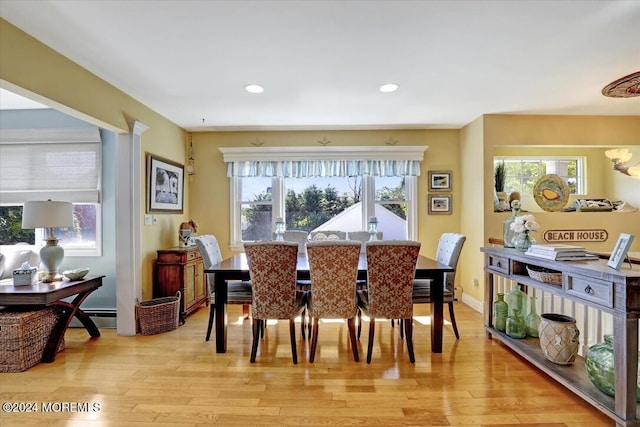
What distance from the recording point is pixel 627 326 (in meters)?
1.63

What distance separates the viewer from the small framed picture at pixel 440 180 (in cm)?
445

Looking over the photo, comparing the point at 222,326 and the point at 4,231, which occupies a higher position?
the point at 4,231

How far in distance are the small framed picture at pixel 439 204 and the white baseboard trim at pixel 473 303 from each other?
3.85 feet

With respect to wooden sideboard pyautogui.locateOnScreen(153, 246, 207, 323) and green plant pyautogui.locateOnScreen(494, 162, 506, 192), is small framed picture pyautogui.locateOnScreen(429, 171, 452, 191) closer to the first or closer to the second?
green plant pyautogui.locateOnScreen(494, 162, 506, 192)

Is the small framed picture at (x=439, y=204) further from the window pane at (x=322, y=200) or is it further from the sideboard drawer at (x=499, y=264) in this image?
the sideboard drawer at (x=499, y=264)

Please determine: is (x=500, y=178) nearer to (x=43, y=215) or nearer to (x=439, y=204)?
(x=439, y=204)

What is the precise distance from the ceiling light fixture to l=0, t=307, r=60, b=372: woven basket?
506 cm

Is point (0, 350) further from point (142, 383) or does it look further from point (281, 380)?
point (281, 380)

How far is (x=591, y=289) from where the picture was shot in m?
1.84

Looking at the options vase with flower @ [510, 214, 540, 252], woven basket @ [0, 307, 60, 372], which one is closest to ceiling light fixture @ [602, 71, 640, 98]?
vase with flower @ [510, 214, 540, 252]

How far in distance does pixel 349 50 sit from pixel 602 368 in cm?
259

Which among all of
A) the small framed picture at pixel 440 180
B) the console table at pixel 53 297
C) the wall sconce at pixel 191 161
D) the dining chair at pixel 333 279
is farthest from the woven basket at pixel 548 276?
the wall sconce at pixel 191 161

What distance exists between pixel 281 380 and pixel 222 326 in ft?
2.51

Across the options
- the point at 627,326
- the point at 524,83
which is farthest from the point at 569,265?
the point at 524,83
